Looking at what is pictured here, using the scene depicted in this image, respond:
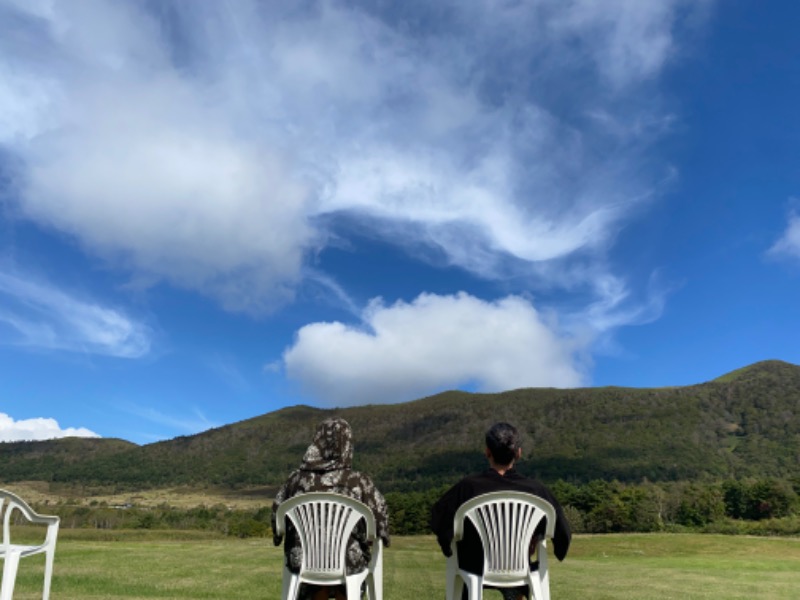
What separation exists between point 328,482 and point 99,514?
340ft

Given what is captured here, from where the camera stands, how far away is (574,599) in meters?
10.3

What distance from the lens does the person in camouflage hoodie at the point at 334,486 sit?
14.6ft

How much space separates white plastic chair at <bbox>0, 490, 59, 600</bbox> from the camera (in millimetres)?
5199

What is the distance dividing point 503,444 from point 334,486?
1315mm

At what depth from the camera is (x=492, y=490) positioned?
4273mm

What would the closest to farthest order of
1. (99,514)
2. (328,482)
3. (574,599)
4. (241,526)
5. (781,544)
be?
(328,482) < (574,599) < (781,544) < (241,526) < (99,514)

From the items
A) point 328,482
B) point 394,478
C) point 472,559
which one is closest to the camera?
point 472,559

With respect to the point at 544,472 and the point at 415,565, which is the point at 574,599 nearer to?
the point at 415,565

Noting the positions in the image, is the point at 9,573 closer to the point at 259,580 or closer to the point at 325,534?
the point at 325,534

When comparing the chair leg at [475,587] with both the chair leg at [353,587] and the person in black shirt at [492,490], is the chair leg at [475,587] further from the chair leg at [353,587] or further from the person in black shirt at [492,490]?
the chair leg at [353,587]

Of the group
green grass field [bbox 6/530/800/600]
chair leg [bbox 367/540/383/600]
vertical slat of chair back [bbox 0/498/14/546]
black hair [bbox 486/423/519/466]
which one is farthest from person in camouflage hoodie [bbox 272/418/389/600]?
green grass field [bbox 6/530/800/600]

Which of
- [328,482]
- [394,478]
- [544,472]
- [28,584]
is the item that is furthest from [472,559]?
[394,478]

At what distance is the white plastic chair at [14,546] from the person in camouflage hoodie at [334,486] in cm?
246

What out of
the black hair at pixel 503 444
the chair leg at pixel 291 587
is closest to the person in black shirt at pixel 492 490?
the black hair at pixel 503 444
